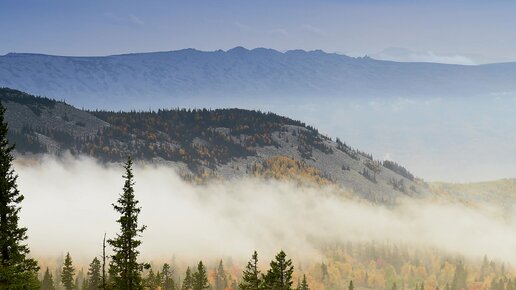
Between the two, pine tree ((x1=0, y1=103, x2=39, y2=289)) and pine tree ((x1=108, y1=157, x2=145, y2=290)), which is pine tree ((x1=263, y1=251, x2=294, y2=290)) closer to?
pine tree ((x1=108, y1=157, x2=145, y2=290))

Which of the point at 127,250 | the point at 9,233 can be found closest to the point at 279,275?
the point at 127,250

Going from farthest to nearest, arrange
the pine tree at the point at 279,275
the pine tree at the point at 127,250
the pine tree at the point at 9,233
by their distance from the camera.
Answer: the pine tree at the point at 279,275, the pine tree at the point at 127,250, the pine tree at the point at 9,233

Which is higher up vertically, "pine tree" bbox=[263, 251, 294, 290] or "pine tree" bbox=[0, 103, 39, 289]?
"pine tree" bbox=[0, 103, 39, 289]

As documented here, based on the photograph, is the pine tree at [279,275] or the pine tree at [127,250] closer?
the pine tree at [127,250]

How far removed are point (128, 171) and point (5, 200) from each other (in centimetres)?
743

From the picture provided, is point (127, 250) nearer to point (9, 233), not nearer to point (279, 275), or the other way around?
point (9, 233)

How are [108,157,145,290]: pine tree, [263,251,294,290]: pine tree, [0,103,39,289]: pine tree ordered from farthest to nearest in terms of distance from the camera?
[263,251,294,290]: pine tree, [108,157,145,290]: pine tree, [0,103,39,289]: pine tree

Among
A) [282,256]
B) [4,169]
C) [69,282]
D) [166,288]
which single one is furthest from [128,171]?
[166,288]

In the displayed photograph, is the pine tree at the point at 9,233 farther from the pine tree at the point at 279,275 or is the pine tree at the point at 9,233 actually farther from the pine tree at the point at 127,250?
the pine tree at the point at 279,275

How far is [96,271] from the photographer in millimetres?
105000

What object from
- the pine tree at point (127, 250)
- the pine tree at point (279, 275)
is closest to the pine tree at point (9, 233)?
the pine tree at point (127, 250)

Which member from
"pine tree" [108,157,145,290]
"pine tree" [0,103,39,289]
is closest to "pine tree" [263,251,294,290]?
"pine tree" [108,157,145,290]

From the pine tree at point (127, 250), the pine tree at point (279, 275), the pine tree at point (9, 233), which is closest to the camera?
the pine tree at point (9, 233)

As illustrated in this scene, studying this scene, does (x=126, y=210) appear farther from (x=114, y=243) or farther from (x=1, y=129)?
→ (x=1, y=129)
